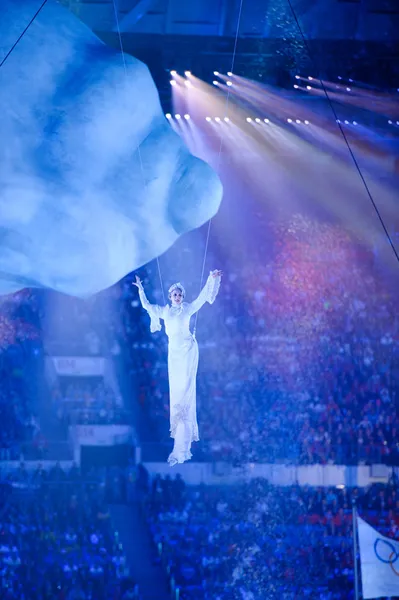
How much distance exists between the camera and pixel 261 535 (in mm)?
14320

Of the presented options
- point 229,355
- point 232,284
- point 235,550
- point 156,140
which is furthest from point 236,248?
point 156,140

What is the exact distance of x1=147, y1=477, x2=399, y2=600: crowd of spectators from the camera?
13844 millimetres

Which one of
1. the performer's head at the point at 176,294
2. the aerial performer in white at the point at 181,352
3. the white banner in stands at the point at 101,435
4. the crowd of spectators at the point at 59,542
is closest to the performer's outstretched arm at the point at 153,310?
the aerial performer in white at the point at 181,352

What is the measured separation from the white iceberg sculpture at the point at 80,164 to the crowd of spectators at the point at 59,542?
19.9 ft

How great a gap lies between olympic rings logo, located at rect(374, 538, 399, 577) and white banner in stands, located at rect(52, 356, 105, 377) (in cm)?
641

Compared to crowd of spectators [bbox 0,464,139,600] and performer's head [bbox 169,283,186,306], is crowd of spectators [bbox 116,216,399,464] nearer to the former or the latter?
crowd of spectators [bbox 0,464,139,600]

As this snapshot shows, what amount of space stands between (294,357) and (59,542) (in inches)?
211

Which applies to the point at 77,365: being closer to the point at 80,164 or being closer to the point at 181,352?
the point at 181,352

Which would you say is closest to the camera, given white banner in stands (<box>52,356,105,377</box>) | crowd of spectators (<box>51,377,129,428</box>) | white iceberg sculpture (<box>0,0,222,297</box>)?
Answer: white iceberg sculpture (<box>0,0,222,297</box>)

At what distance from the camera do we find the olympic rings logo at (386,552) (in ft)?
39.1

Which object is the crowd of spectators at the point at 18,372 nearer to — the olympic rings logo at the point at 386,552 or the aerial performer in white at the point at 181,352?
the olympic rings logo at the point at 386,552

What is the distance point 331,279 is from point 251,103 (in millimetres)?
4100

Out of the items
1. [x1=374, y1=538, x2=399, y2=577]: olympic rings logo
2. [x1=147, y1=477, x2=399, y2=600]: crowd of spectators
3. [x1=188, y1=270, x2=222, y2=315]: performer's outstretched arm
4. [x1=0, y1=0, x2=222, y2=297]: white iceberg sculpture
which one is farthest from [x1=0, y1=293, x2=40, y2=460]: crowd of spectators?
[x1=188, y1=270, x2=222, y2=315]: performer's outstretched arm

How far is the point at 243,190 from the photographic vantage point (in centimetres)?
1900
